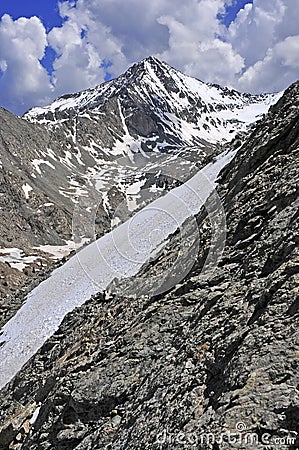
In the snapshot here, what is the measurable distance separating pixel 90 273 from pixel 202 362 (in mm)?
21660

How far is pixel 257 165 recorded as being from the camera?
20.6 meters

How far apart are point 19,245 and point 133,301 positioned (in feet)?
352

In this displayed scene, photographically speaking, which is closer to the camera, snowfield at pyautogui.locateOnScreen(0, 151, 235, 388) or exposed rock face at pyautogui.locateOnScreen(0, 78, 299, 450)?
exposed rock face at pyautogui.locateOnScreen(0, 78, 299, 450)

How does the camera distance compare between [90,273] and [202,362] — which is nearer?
[202,362]

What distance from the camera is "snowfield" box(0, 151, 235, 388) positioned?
24.1 metres

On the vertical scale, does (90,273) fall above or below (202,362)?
above

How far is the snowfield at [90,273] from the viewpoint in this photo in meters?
A: 24.1

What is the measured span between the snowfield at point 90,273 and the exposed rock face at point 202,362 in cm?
652

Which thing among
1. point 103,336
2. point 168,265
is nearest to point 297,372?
point 103,336

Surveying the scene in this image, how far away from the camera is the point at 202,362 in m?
8.27

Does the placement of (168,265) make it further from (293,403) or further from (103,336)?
(293,403)

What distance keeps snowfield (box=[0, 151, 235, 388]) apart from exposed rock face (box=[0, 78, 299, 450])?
6519 millimetres

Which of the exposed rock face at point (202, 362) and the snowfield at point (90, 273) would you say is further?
the snowfield at point (90, 273)

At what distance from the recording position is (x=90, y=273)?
2927 cm
